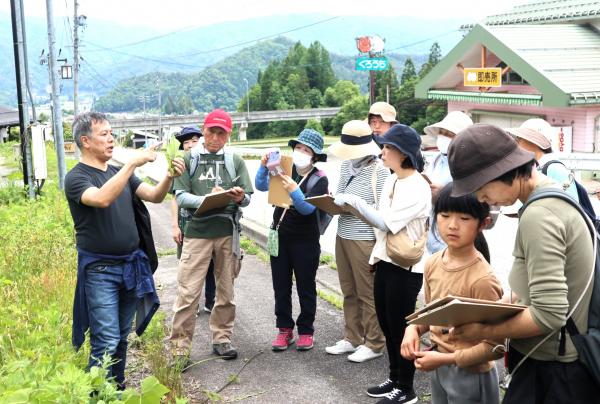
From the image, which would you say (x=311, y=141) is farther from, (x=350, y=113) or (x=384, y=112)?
(x=350, y=113)

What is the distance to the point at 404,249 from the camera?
4.30 metres

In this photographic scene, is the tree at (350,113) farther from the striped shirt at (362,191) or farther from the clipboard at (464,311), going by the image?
the clipboard at (464,311)

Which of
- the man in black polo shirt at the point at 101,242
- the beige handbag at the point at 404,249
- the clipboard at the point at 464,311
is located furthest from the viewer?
the beige handbag at the point at 404,249

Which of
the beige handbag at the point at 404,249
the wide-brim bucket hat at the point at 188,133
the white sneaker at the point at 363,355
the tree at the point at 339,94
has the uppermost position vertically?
the tree at the point at 339,94

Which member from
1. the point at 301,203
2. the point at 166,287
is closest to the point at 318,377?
the point at 301,203

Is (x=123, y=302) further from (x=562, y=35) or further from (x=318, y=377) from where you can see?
(x=562, y=35)

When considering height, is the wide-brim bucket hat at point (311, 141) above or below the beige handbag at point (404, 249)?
→ above

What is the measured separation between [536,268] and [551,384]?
0.49 meters

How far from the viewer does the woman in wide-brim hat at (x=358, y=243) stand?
510cm

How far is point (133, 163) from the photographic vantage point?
159 inches

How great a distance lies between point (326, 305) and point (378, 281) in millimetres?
2128

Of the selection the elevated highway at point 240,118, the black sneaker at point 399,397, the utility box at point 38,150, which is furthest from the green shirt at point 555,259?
the elevated highway at point 240,118

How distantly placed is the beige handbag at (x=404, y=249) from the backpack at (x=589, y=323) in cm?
194

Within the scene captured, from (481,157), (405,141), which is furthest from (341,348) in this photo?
(481,157)
